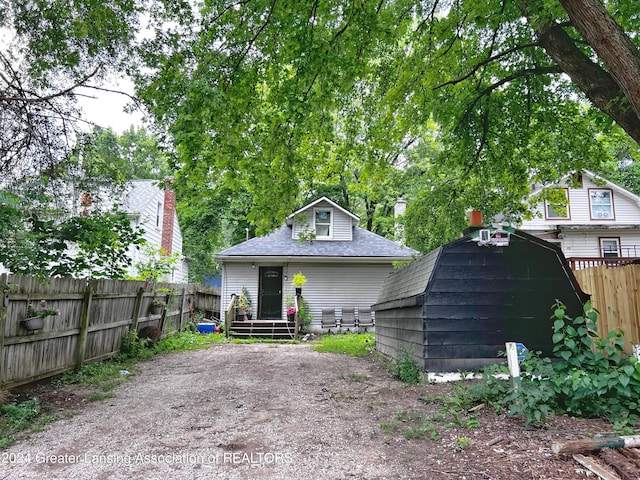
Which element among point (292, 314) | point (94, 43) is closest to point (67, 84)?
point (94, 43)

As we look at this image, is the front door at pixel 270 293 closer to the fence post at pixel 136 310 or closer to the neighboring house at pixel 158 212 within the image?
the neighboring house at pixel 158 212

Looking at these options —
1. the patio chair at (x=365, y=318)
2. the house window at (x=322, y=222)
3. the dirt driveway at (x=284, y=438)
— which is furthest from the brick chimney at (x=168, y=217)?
the dirt driveway at (x=284, y=438)

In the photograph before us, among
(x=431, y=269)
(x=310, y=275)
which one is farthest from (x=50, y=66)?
(x=310, y=275)

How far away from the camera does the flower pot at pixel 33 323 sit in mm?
5341

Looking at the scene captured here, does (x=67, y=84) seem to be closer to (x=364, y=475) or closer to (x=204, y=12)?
(x=204, y=12)

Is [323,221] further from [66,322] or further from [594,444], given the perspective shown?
[594,444]

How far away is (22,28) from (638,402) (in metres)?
8.99

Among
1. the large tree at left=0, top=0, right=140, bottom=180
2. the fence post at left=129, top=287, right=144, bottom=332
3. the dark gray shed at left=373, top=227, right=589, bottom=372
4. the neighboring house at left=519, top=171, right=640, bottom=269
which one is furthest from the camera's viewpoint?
the neighboring house at left=519, top=171, right=640, bottom=269

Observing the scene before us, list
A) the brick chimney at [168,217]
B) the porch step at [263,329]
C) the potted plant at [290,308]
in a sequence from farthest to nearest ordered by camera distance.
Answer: the brick chimney at [168,217] → the potted plant at [290,308] → the porch step at [263,329]

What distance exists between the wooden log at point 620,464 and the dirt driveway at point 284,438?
0.24 meters

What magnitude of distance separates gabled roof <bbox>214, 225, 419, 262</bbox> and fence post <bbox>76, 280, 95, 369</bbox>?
8.18 m

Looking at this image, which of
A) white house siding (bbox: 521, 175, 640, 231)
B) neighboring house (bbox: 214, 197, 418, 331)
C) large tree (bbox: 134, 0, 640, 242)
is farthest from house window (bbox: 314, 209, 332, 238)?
white house siding (bbox: 521, 175, 640, 231)

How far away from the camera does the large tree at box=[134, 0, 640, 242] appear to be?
5129mm

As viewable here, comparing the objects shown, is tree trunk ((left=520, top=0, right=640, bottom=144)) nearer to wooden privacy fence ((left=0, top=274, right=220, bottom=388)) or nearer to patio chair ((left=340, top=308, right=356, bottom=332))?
wooden privacy fence ((left=0, top=274, right=220, bottom=388))
